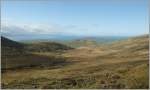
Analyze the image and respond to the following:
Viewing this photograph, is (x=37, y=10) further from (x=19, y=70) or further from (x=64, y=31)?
(x=19, y=70)

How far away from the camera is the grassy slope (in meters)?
2.89

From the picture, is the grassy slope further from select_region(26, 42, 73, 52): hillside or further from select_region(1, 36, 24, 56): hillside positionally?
select_region(1, 36, 24, 56): hillside

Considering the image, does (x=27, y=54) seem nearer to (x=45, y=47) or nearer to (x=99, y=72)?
(x=45, y=47)

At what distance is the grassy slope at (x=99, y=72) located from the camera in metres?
2.89

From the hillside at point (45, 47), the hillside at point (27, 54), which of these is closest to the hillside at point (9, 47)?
the hillside at point (27, 54)

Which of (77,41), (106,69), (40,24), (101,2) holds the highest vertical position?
(101,2)

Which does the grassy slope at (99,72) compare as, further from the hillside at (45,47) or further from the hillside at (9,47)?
the hillside at (9,47)

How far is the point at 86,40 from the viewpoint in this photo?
3.00 metres

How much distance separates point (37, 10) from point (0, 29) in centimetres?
44

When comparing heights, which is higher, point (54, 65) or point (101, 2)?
point (101, 2)

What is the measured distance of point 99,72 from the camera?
9.54 ft

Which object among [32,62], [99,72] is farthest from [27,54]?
[99,72]

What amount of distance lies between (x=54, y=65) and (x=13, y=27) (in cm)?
60

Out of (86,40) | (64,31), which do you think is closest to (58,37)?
(64,31)
